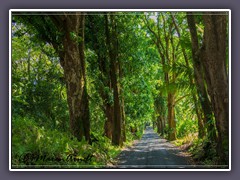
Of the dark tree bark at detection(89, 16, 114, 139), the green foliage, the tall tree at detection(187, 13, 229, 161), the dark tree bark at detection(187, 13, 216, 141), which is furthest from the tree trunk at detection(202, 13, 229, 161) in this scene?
the dark tree bark at detection(89, 16, 114, 139)

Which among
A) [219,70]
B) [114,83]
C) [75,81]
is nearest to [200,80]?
[219,70]

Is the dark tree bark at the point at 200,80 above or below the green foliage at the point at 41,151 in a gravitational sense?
above

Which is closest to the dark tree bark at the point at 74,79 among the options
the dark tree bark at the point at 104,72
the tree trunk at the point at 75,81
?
the tree trunk at the point at 75,81

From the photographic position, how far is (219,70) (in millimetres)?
6832

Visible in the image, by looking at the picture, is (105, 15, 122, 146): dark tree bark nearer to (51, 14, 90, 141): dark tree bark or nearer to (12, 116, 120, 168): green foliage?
(51, 14, 90, 141): dark tree bark

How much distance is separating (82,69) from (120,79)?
6.28 meters

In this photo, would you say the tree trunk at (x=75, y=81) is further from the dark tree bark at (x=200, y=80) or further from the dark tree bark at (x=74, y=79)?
the dark tree bark at (x=200, y=80)

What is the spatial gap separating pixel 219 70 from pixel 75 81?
3.84 metres

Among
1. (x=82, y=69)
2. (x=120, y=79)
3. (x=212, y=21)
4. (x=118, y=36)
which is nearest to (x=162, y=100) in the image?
(x=120, y=79)

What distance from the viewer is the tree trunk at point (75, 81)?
9.34m

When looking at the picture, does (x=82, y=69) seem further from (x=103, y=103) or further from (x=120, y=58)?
(x=120, y=58)

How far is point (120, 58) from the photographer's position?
1566 cm

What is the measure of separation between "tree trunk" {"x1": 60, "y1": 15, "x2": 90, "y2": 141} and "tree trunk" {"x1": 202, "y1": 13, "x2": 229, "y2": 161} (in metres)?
3.50

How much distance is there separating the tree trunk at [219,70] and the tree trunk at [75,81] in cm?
350
